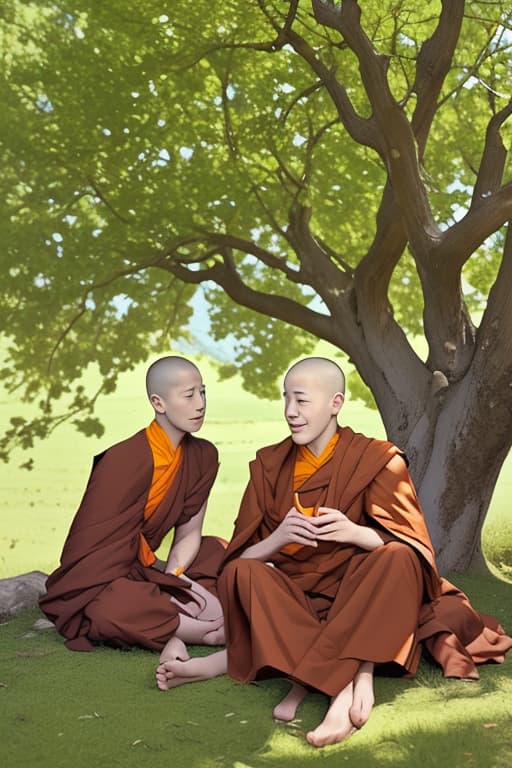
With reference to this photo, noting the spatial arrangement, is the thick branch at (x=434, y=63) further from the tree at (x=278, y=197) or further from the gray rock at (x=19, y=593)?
the gray rock at (x=19, y=593)

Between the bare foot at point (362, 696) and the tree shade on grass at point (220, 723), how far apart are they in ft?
0.19

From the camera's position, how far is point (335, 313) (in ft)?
35.8

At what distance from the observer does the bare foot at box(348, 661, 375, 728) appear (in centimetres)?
485

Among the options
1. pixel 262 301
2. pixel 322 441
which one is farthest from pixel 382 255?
pixel 322 441

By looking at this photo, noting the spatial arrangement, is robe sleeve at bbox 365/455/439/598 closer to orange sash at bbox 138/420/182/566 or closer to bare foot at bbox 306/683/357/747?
bare foot at bbox 306/683/357/747

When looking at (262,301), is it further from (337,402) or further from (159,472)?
(337,402)

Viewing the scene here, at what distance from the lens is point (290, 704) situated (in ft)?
16.7

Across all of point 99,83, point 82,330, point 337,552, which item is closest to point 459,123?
point 99,83

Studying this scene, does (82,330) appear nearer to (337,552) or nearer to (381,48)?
(381,48)

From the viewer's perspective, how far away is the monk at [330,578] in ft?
16.8

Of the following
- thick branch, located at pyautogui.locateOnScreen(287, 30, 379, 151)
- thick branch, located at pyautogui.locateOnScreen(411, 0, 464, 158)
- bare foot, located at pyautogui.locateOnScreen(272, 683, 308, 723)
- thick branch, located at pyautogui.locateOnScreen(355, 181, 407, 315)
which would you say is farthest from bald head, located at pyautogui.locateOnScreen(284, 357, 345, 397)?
thick branch, located at pyautogui.locateOnScreen(355, 181, 407, 315)

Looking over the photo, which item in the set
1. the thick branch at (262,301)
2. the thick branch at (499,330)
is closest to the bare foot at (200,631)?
the thick branch at (499,330)

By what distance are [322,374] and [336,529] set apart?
2.78ft

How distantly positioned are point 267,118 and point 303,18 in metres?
1.10
